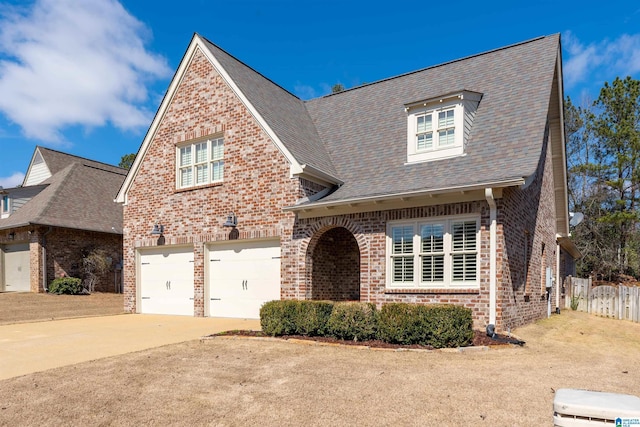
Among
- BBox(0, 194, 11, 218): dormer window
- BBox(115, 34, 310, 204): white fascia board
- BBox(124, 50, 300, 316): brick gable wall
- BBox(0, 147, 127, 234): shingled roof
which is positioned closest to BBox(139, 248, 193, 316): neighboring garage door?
BBox(124, 50, 300, 316): brick gable wall

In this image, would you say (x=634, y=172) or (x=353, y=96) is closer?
(x=353, y=96)

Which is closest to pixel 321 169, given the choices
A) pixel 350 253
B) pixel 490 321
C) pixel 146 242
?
pixel 350 253

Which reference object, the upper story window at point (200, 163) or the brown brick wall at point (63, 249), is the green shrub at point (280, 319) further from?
the brown brick wall at point (63, 249)

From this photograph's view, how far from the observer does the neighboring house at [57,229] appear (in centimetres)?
2162

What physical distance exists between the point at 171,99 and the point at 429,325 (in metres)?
12.4

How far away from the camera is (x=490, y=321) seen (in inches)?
379

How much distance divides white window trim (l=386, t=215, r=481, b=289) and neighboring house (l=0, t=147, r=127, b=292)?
17.9 metres

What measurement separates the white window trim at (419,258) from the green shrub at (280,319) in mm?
2729

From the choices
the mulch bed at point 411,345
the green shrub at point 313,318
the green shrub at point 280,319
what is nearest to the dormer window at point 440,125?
the mulch bed at point 411,345

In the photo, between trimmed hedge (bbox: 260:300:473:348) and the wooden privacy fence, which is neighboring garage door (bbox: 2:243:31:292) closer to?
trimmed hedge (bbox: 260:300:473:348)

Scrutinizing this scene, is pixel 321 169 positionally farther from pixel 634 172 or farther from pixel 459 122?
pixel 634 172

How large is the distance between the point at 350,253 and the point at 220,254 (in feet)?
14.0

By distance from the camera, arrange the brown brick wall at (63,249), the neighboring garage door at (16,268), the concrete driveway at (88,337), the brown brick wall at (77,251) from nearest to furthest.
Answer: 1. the concrete driveway at (88,337)
2. the brown brick wall at (63,249)
3. the brown brick wall at (77,251)
4. the neighboring garage door at (16,268)

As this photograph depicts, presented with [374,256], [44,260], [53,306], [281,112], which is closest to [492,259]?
[374,256]
